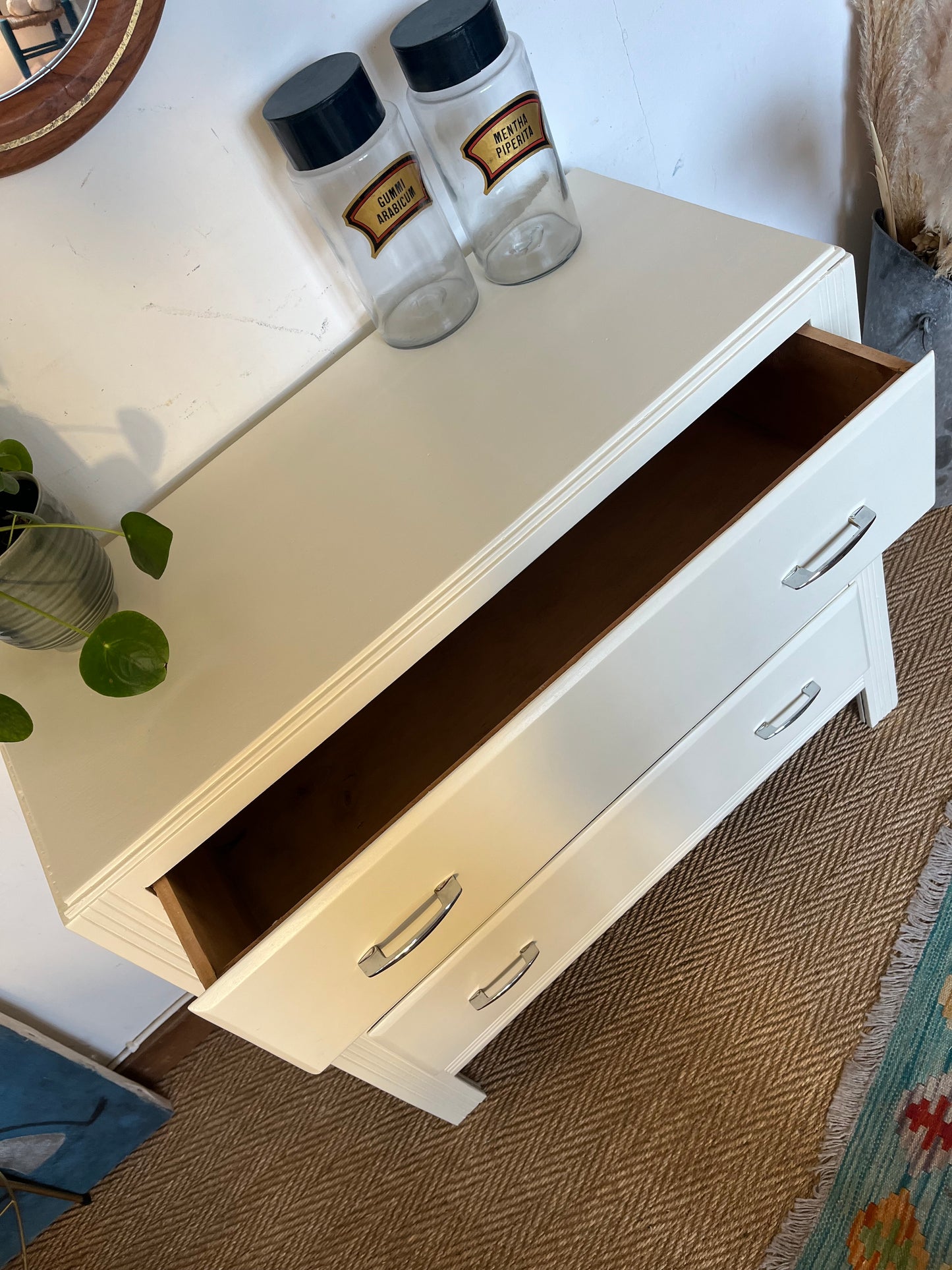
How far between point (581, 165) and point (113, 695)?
78 cm

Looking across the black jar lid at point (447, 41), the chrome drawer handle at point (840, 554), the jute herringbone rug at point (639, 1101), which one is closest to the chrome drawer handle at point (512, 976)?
the jute herringbone rug at point (639, 1101)

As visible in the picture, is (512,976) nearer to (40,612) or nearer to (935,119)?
(40,612)

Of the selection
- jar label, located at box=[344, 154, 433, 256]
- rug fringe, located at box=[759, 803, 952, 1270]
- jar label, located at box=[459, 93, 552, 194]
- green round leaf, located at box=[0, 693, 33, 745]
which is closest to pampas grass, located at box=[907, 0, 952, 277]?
jar label, located at box=[459, 93, 552, 194]

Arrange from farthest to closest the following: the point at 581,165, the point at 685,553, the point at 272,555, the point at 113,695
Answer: the point at 581,165 < the point at 685,553 < the point at 272,555 < the point at 113,695

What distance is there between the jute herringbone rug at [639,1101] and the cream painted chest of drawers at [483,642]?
0.18m

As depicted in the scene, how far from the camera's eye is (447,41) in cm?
72

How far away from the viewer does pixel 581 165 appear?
1005 millimetres

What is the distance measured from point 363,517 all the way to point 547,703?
236mm

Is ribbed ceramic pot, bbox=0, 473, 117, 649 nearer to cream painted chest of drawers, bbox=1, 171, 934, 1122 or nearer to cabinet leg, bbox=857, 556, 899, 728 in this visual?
cream painted chest of drawers, bbox=1, 171, 934, 1122

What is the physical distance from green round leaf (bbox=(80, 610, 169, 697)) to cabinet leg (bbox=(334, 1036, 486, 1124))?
36 cm

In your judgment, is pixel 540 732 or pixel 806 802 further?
pixel 806 802

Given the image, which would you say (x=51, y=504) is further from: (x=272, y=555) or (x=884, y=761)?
(x=884, y=761)

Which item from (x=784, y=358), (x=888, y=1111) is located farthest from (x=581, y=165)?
(x=888, y=1111)

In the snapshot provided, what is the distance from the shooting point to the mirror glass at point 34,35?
0.62m
